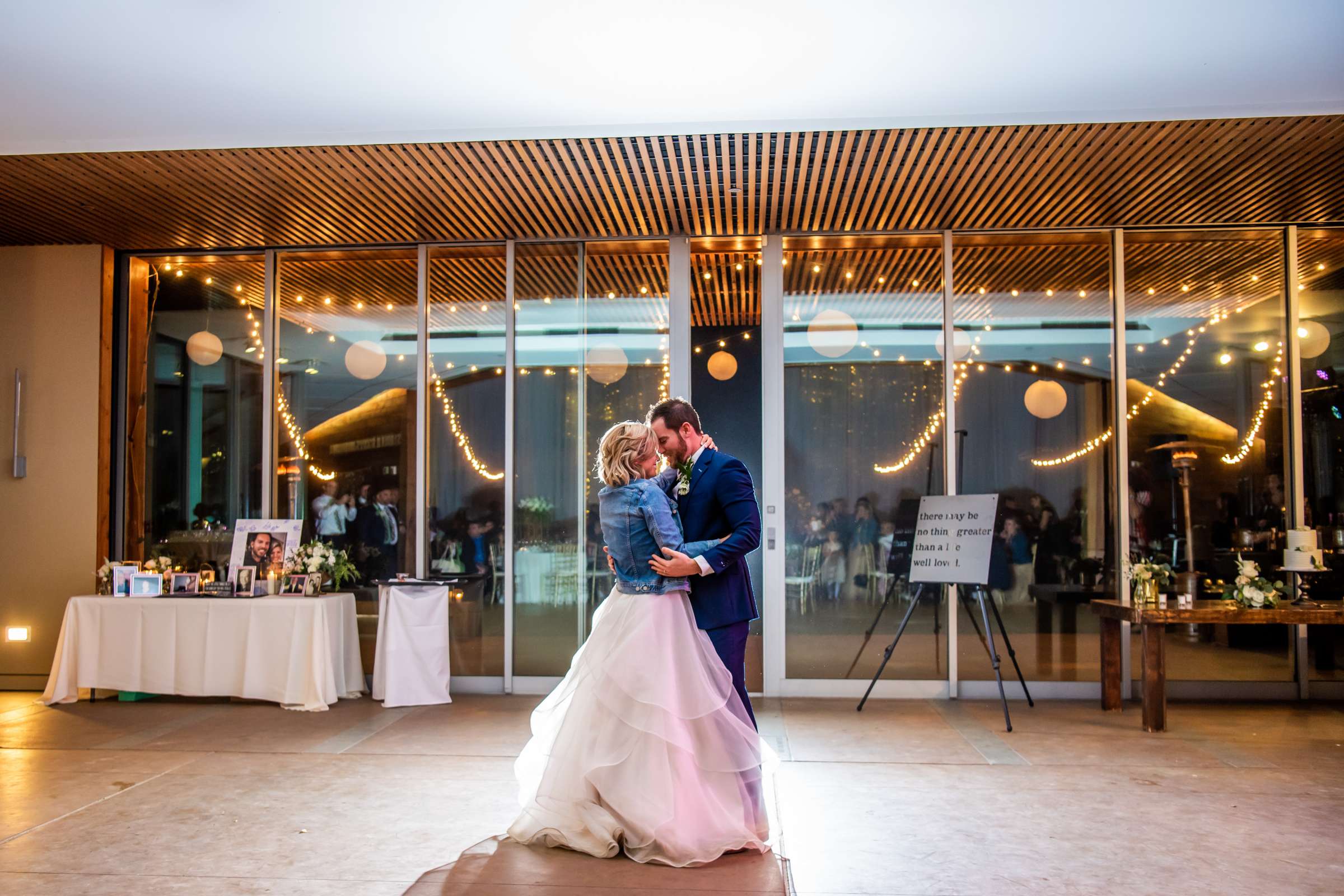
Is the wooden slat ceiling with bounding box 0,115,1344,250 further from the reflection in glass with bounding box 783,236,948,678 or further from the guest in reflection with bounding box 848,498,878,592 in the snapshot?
the guest in reflection with bounding box 848,498,878,592

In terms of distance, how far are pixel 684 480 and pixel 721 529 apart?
26 cm

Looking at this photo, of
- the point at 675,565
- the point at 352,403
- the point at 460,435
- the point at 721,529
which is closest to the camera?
the point at 675,565

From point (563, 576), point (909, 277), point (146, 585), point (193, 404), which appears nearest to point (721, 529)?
point (563, 576)

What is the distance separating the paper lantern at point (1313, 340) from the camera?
7141mm

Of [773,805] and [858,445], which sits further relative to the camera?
[858,445]

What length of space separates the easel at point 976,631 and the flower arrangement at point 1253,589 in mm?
1406

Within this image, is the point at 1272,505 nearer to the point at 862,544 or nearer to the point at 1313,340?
the point at 1313,340

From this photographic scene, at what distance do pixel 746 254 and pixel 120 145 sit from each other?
4.06m

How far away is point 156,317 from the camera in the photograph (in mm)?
7840

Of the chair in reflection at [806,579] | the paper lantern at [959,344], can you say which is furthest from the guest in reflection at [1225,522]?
the chair in reflection at [806,579]

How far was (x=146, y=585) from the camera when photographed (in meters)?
6.99

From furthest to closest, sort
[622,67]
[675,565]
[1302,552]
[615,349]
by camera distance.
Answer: [615,349]
[1302,552]
[622,67]
[675,565]

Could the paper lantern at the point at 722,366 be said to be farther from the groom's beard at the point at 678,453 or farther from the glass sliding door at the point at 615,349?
the groom's beard at the point at 678,453

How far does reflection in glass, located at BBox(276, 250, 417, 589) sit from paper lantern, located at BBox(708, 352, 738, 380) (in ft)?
7.38
